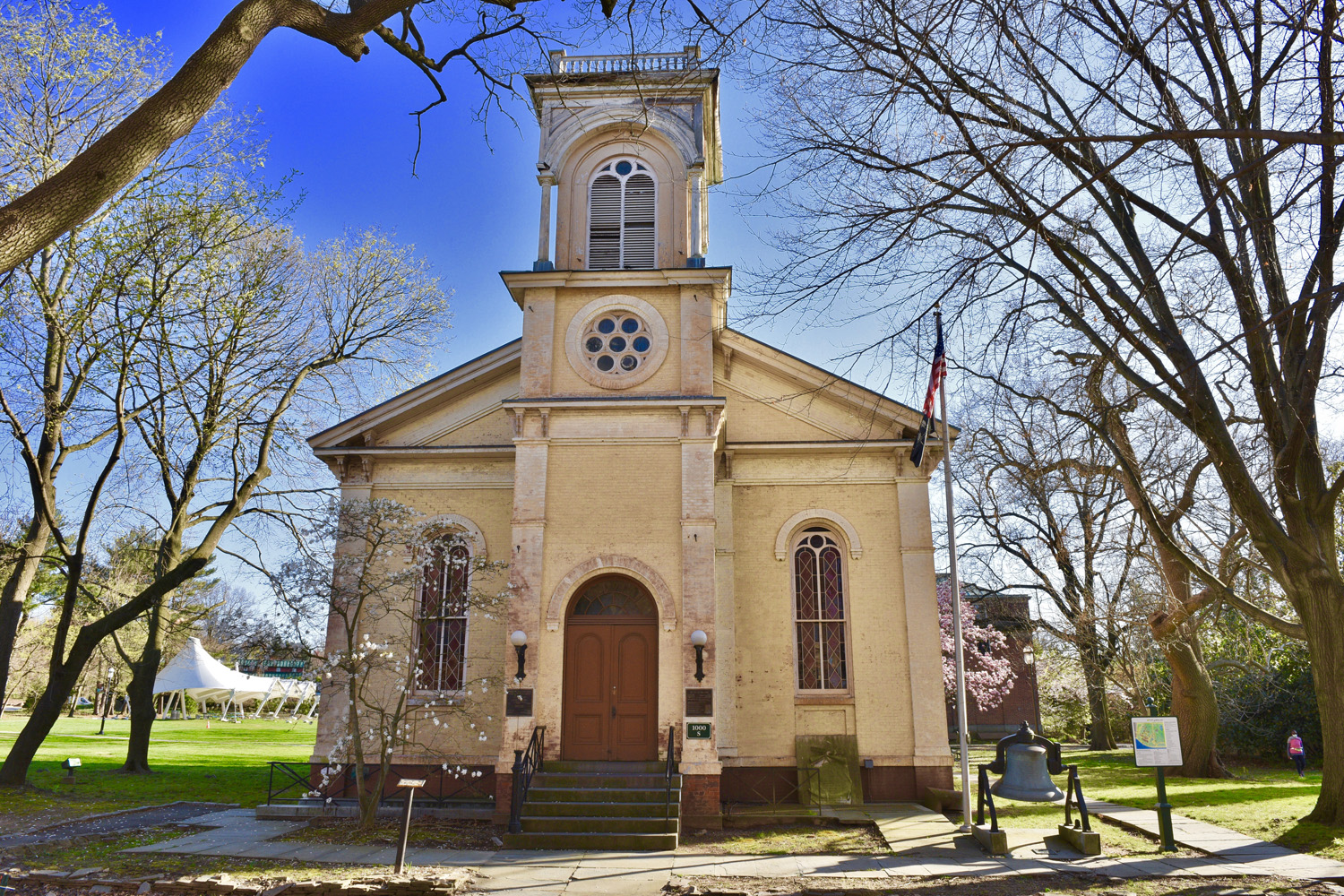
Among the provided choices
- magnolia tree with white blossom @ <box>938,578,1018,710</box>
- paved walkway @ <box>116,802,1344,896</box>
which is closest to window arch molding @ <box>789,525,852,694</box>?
paved walkway @ <box>116,802,1344,896</box>

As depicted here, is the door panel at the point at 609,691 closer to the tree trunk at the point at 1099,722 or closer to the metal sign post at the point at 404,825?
the metal sign post at the point at 404,825

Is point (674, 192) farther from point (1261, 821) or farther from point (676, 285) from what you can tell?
point (1261, 821)

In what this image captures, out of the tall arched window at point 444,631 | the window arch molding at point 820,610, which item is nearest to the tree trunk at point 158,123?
the tall arched window at point 444,631

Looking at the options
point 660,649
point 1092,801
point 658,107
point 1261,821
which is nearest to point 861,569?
point 660,649

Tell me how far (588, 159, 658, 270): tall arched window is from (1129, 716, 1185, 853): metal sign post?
448 inches

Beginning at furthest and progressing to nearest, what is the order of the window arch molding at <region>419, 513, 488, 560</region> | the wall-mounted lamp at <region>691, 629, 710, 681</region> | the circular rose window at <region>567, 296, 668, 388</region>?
the window arch molding at <region>419, 513, 488, 560</region> < the circular rose window at <region>567, 296, 668, 388</region> < the wall-mounted lamp at <region>691, 629, 710, 681</region>

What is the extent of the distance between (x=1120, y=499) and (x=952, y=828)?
556 inches

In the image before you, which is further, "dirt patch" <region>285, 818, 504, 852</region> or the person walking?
the person walking

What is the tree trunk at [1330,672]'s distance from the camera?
1166 cm

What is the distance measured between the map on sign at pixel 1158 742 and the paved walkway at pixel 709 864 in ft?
4.04

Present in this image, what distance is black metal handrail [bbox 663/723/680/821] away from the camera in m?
12.9

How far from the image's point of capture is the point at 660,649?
1457 cm

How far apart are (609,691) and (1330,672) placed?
10.4m

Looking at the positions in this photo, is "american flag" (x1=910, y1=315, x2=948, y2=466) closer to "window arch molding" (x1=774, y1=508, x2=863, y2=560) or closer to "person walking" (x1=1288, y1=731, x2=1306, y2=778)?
"window arch molding" (x1=774, y1=508, x2=863, y2=560)
